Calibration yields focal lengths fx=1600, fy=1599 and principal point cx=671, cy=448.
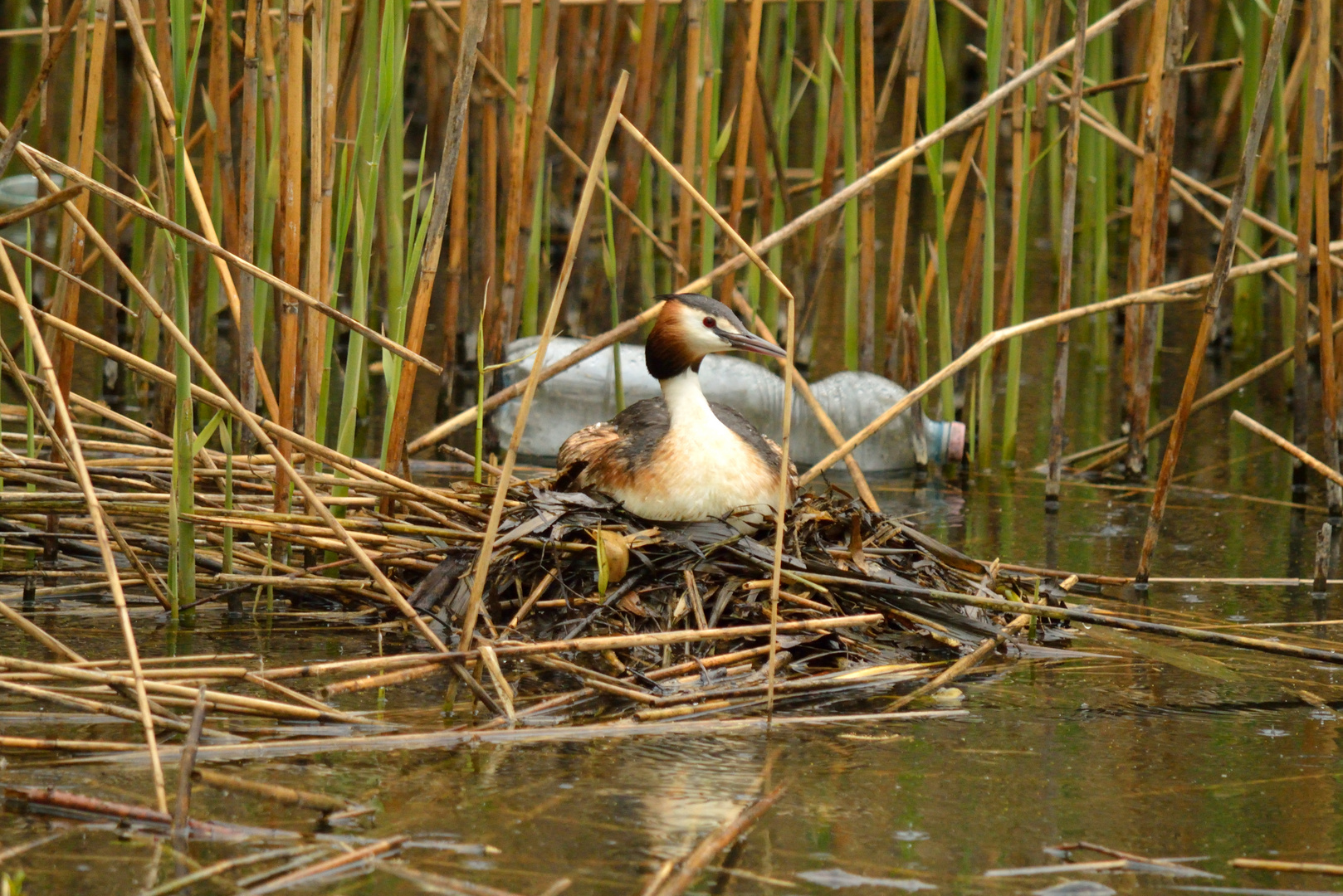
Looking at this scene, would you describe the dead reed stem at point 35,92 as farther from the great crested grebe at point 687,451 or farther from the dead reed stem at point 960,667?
the dead reed stem at point 960,667

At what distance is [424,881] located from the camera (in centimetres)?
244

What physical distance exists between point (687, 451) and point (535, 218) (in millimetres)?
1923

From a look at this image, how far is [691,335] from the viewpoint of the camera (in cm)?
426

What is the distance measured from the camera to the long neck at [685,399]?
4.23 m

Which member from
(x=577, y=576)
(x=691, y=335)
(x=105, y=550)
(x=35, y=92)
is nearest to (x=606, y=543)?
(x=577, y=576)

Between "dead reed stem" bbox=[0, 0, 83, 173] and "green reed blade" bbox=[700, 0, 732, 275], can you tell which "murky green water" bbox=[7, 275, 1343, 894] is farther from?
"green reed blade" bbox=[700, 0, 732, 275]

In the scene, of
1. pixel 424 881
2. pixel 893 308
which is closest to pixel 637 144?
pixel 893 308

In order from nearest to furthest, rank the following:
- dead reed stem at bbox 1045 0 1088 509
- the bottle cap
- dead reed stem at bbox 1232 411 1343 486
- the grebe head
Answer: the grebe head < dead reed stem at bbox 1232 411 1343 486 < dead reed stem at bbox 1045 0 1088 509 < the bottle cap

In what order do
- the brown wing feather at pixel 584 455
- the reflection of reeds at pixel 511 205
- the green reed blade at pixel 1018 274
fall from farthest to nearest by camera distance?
1. the green reed blade at pixel 1018 274
2. the brown wing feather at pixel 584 455
3. the reflection of reeds at pixel 511 205

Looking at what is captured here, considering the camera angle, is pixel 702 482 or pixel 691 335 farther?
pixel 691 335

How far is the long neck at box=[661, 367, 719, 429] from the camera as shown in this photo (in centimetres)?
423

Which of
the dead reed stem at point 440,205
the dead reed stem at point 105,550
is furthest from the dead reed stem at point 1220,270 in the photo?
the dead reed stem at point 105,550

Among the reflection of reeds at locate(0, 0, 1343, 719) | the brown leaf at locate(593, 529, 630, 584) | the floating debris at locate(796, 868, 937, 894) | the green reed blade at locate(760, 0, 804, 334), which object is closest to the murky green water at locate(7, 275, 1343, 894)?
the floating debris at locate(796, 868, 937, 894)

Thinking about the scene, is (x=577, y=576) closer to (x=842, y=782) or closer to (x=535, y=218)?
(x=842, y=782)
